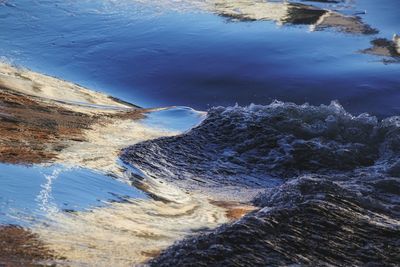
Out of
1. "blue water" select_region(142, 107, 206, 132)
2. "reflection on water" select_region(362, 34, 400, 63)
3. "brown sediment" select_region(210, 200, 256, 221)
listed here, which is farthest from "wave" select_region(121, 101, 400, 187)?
"reflection on water" select_region(362, 34, 400, 63)

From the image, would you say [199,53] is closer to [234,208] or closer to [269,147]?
[269,147]

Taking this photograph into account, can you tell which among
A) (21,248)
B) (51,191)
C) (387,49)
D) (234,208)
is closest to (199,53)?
(387,49)

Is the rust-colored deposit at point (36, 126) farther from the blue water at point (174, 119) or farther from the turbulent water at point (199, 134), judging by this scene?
the blue water at point (174, 119)

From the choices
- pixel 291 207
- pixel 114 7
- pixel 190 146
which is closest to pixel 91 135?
pixel 190 146

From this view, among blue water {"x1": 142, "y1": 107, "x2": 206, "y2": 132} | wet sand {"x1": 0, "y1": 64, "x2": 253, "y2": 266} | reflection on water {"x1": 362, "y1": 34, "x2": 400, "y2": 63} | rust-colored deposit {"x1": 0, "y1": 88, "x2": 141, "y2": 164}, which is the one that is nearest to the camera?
wet sand {"x1": 0, "y1": 64, "x2": 253, "y2": 266}

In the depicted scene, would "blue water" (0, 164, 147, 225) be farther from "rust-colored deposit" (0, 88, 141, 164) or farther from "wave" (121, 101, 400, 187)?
"wave" (121, 101, 400, 187)

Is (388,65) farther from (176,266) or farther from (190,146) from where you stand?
(176,266)
